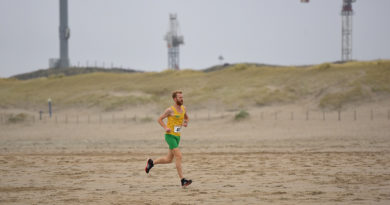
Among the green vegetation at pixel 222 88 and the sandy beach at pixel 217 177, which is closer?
the sandy beach at pixel 217 177

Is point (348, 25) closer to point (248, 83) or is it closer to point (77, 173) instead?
point (248, 83)

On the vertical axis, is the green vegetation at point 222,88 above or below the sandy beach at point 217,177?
above

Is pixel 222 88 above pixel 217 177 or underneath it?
above

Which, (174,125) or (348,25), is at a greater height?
(348,25)

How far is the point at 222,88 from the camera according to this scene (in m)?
43.2

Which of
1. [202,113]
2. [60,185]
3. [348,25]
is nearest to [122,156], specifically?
[60,185]

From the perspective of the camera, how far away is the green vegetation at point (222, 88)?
1484 inches

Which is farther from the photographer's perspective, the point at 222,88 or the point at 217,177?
the point at 222,88

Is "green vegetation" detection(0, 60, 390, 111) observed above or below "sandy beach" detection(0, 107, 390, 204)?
above

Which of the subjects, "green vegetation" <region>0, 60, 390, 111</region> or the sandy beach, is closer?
the sandy beach

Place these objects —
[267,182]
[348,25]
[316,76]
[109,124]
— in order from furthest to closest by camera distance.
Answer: [348,25] < [316,76] < [109,124] < [267,182]

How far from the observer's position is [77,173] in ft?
40.6

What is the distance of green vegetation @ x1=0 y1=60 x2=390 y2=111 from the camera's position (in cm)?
3769

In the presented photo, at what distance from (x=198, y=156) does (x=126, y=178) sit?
16.8ft
